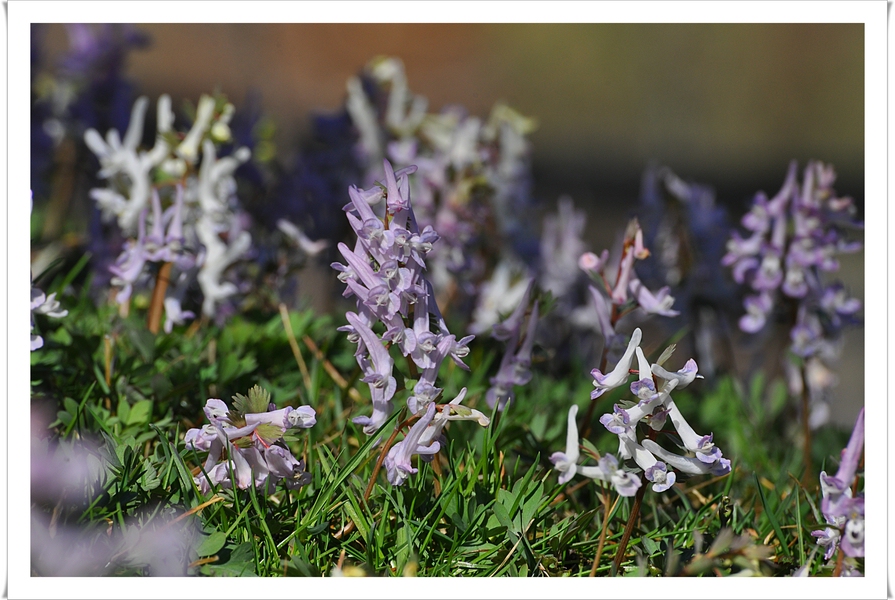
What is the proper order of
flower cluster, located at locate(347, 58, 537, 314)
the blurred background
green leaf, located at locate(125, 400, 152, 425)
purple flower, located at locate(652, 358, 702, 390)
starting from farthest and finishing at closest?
the blurred background, flower cluster, located at locate(347, 58, 537, 314), green leaf, located at locate(125, 400, 152, 425), purple flower, located at locate(652, 358, 702, 390)

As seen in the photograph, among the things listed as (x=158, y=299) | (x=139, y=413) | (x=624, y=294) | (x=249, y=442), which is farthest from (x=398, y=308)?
(x=158, y=299)

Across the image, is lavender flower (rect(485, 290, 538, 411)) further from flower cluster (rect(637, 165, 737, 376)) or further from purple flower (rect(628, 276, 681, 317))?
flower cluster (rect(637, 165, 737, 376))

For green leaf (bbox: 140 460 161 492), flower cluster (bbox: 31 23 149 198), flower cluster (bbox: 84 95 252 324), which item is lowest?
green leaf (bbox: 140 460 161 492)

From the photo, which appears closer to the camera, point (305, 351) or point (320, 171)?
point (305, 351)

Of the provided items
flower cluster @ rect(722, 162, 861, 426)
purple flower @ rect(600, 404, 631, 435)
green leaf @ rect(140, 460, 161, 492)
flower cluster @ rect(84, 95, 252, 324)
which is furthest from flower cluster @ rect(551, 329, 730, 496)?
flower cluster @ rect(84, 95, 252, 324)

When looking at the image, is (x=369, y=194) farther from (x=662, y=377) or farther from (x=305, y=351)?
(x=305, y=351)

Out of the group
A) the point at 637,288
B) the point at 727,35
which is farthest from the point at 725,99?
the point at 637,288

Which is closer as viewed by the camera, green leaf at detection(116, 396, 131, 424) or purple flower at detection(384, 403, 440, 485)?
purple flower at detection(384, 403, 440, 485)

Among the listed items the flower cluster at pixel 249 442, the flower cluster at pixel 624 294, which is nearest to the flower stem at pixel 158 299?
the flower cluster at pixel 249 442
